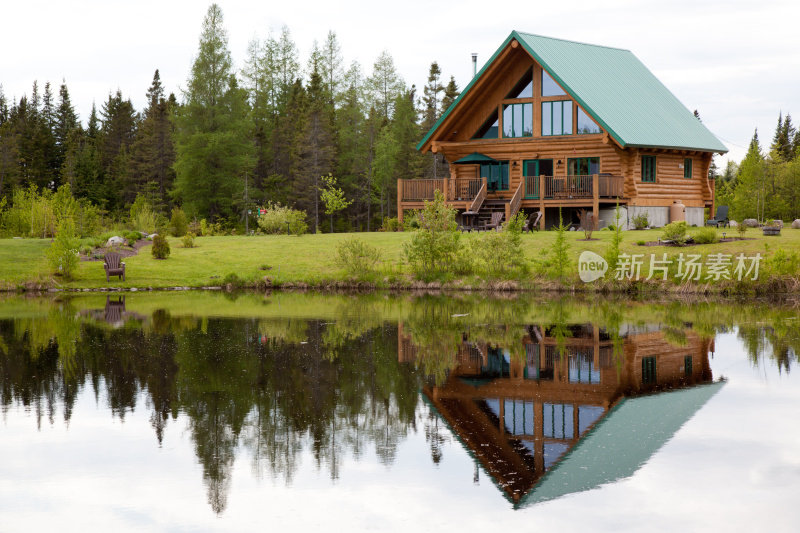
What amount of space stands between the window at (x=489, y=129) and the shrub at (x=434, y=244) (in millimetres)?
11843

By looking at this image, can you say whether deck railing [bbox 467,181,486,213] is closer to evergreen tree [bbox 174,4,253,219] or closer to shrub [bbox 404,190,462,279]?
shrub [bbox 404,190,462,279]

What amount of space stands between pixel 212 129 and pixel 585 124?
32.0 meters

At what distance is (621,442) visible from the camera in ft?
34.8

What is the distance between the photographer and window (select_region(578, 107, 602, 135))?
40.2 metres

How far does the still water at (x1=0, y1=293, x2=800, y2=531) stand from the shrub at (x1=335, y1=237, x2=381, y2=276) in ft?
39.2

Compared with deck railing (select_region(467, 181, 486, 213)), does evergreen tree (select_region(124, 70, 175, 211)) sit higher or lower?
higher

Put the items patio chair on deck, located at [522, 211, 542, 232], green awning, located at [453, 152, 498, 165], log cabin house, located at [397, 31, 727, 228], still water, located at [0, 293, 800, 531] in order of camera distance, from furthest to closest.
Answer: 1. green awning, located at [453, 152, 498, 165]
2. log cabin house, located at [397, 31, 727, 228]
3. patio chair on deck, located at [522, 211, 542, 232]
4. still water, located at [0, 293, 800, 531]

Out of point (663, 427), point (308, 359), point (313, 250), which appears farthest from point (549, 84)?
point (663, 427)

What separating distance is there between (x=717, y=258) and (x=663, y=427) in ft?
61.3

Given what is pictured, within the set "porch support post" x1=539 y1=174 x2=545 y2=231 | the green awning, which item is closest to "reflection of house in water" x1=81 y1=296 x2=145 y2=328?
"porch support post" x1=539 y1=174 x2=545 y2=231

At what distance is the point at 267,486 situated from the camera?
9.15m

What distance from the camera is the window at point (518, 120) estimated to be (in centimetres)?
4131

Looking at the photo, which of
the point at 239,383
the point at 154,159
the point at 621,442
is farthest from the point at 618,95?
the point at 154,159

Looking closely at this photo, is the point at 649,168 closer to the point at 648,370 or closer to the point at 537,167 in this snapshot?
the point at 537,167
